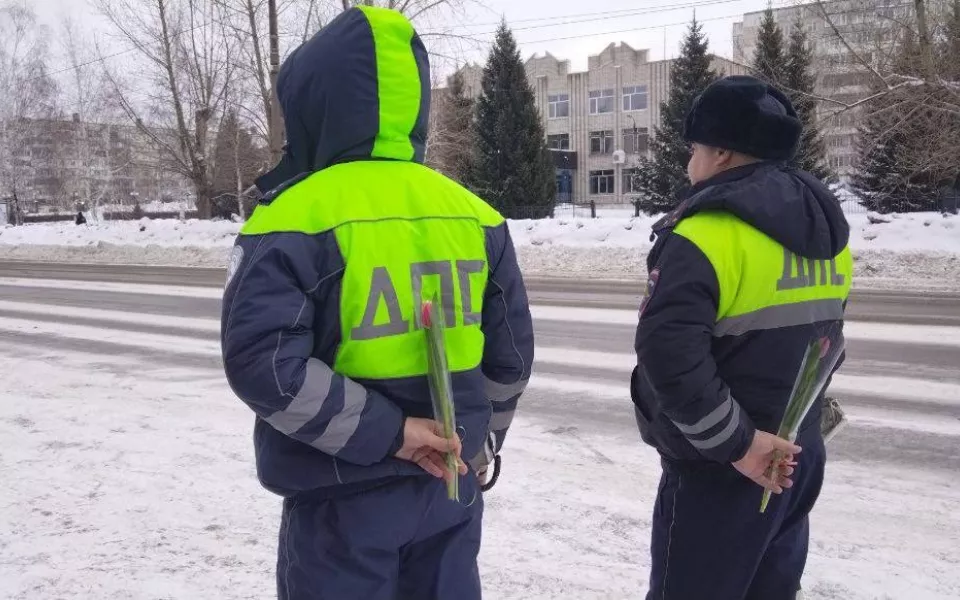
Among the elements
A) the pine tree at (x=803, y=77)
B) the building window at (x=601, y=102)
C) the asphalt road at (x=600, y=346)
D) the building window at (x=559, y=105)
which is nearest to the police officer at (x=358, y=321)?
the asphalt road at (x=600, y=346)

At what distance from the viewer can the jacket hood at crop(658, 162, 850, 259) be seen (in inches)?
75.7

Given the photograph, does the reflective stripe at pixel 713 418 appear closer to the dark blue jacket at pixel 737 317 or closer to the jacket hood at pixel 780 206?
the dark blue jacket at pixel 737 317

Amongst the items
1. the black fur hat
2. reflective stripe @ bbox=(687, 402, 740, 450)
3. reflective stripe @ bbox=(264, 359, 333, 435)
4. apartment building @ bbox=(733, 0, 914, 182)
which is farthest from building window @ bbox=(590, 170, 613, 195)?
reflective stripe @ bbox=(264, 359, 333, 435)

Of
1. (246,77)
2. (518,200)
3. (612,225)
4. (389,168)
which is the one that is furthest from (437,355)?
(518,200)

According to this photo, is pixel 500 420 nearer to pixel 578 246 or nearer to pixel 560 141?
pixel 578 246

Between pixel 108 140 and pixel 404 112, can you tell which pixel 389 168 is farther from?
pixel 108 140

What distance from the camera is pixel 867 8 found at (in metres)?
21.3

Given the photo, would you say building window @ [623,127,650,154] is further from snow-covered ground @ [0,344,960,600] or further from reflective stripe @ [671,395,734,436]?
reflective stripe @ [671,395,734,436]

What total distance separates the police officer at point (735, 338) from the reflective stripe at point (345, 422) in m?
0.72

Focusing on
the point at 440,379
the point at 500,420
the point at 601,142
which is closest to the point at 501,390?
the point at 500,420

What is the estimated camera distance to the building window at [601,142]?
60656 millimetres

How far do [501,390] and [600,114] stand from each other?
60792 mm

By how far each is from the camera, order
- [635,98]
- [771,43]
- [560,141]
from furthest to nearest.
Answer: [560,141] → [635,98] → [771,43]

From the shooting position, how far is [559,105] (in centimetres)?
6228
